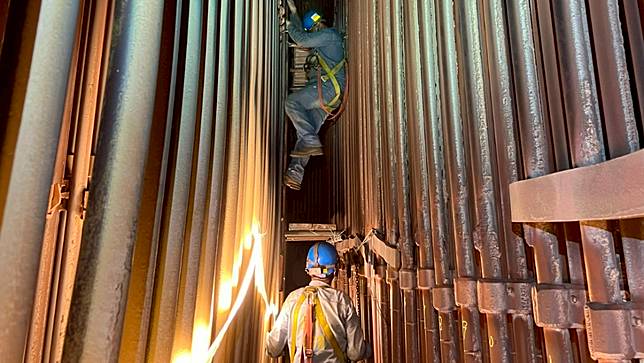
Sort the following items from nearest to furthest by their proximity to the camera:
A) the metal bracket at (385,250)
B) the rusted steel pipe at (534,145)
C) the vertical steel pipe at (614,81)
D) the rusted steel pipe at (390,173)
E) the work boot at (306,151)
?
the vertical steel pipe at (614,81), the rusted steel pipe at (534,145), the metal bracket at (385,250), the rusted steel pipe at (390,173), the work boot at (306,151)

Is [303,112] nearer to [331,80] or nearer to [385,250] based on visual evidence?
[331,80]

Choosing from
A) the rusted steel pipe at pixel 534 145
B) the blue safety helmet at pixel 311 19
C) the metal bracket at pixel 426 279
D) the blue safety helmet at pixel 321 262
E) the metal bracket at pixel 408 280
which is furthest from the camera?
the blue safety helmet at pixel 311 19

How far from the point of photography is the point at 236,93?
6.36ft

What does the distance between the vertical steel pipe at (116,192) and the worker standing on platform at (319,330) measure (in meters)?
2.41

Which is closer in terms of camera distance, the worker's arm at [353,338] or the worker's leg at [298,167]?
the worker's arm at [353,338]

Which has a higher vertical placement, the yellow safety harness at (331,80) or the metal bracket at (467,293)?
the yellow safety harness at (331,80)

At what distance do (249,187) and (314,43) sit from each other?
300 cm

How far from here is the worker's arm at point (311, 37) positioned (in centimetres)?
510

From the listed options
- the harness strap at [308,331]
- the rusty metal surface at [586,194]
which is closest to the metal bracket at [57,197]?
the rusty metal surface at [586,194]

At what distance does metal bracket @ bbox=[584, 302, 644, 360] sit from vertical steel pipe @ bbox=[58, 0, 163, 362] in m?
0.82

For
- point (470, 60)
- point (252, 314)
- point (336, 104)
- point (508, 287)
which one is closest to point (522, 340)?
point (508, 287)

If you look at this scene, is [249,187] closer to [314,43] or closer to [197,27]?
[197,27]

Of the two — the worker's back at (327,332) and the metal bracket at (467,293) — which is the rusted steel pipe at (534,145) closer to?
the metal bracket at (467,293)

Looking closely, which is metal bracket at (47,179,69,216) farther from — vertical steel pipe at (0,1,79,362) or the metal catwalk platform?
vertical steel pipe at (0,1,79,362)
